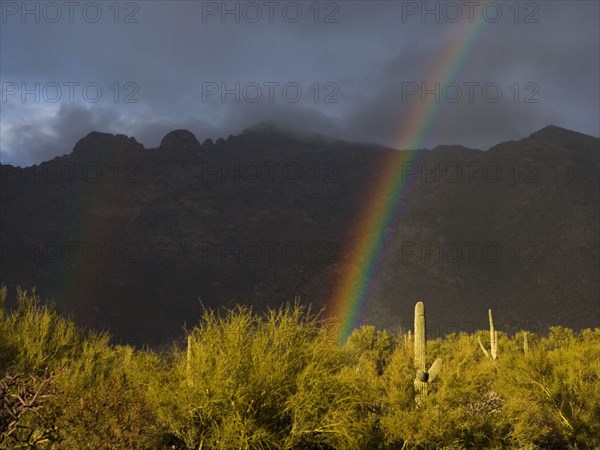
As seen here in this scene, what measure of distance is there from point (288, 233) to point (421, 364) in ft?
305

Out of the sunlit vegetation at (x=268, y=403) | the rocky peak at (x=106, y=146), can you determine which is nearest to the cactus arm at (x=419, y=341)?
the sunlit vegetation at (x=268, y=403)

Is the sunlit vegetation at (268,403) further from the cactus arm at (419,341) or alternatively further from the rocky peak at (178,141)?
the rocky peak at (178,141)

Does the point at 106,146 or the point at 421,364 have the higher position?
the point at 106,146

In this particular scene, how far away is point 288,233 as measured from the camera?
349 ft

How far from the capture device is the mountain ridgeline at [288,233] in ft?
217

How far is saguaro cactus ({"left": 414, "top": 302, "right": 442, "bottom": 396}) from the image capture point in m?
12.6

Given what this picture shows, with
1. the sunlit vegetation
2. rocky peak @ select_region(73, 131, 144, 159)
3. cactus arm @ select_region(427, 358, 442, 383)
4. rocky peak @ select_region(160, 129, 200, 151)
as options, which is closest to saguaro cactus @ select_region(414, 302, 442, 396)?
cactus arm @ select_region(427, 358, 442, 383)

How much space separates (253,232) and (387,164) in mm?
44958

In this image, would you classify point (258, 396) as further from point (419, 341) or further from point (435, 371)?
point (419, 341)

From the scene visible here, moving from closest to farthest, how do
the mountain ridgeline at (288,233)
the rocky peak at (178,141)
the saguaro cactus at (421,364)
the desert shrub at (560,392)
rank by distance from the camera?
1. the saguaro cactus at (421,364)
2. the desert shrub at (560,392)
3. the mountain ridgeline at (288,233)
4. the rocky peak at (178,141)

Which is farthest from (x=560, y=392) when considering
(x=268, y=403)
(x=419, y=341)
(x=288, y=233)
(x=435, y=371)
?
(x=288, y=233)

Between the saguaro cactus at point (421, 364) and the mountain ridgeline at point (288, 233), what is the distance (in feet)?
144

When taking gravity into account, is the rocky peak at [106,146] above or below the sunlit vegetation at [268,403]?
above

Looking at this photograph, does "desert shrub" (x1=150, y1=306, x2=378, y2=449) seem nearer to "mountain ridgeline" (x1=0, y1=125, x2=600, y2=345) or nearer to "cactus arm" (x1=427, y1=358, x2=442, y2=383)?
"cactus arm" (x1=427, y1=358, x2=442, y2=383)
